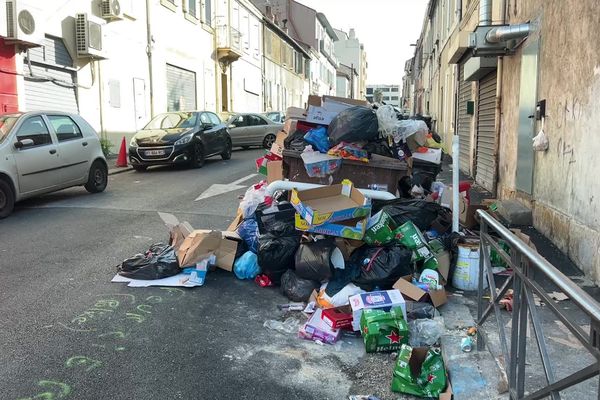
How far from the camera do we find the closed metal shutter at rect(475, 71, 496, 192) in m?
10.3

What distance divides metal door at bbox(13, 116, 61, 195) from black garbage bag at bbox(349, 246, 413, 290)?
19.3ft

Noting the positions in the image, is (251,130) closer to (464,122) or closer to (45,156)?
(464,122)

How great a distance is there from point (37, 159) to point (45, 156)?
0.66ft

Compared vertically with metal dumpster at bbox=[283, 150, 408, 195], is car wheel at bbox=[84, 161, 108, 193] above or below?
below

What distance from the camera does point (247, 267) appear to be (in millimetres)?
5199

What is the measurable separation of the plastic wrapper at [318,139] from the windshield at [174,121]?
8994 millimetres

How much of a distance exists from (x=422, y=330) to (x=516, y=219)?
11.7ft

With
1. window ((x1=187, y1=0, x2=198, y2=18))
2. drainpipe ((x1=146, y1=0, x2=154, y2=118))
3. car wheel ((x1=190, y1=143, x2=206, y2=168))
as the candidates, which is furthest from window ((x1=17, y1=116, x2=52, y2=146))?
window ((x1=187, y1=0, x2=198, y2=18))

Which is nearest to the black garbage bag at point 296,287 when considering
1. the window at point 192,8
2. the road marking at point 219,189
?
the road marking at point 219,189

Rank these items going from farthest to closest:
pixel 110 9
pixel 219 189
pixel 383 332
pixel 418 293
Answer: pixel 110 9 < pixel 219 189 < pixel 418 293 < pixel 383 332

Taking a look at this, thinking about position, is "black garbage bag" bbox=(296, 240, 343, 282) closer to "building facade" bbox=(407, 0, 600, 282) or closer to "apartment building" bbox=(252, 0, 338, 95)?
"building facade" bbox=(407, 0, 600, 282)

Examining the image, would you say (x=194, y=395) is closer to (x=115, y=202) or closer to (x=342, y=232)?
(x=342, y=232)

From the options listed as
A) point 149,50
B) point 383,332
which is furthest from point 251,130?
point 383,332

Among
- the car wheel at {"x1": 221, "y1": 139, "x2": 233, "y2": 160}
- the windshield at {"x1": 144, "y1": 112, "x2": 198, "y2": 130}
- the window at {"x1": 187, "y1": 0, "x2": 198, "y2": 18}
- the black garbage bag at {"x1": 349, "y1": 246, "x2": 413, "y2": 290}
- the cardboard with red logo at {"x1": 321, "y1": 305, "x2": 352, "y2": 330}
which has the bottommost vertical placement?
the cardboard with red logo at {"x1": 321, "y1": 305, "x2": 352, "y2": 330}
